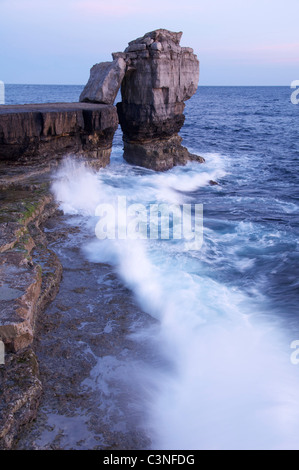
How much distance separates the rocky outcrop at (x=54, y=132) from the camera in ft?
29.6

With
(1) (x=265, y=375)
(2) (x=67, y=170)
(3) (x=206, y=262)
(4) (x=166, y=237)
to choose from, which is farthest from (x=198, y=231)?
(1) (x=265, y=375)

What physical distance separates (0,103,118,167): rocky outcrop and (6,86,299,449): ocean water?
594mm

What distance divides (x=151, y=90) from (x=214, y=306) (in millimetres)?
9478

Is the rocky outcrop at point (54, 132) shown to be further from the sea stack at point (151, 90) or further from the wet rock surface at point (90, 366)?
the wet rock surface at point (90, 366)
